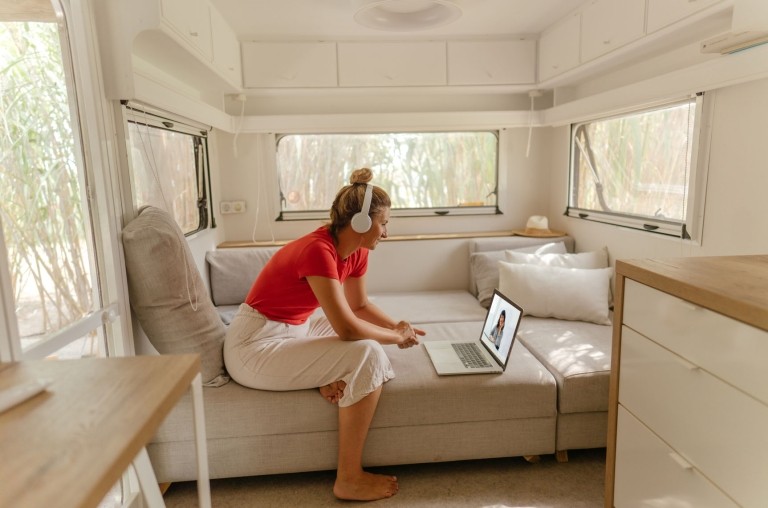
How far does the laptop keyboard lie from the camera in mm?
1980

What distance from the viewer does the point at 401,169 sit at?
354 cm

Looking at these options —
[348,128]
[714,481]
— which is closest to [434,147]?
[348,128]

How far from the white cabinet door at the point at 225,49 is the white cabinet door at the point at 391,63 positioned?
648 mm

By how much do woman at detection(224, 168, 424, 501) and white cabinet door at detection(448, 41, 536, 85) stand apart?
64.4 inches

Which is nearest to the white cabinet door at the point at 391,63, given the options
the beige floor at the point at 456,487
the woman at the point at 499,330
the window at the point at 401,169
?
the window at the point at 401,169

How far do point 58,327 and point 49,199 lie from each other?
15.7 inches

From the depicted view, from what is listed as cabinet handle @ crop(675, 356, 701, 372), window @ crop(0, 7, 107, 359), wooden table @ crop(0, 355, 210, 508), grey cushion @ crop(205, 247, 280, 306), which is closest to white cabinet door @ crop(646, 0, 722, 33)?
cabinet handle @ crop(675, 356, 701, 372)

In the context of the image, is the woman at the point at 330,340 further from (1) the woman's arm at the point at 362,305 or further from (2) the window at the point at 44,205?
(2) the window at the point at 44,205

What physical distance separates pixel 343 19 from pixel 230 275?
1.66m

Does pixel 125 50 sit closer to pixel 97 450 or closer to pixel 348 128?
pixel 97 450

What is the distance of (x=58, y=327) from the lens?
56.9 inches

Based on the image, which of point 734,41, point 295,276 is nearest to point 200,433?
point 295,276

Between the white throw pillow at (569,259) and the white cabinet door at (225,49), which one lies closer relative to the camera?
the white cabinet door at (225,49)

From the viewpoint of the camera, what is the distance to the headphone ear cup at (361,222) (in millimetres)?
1798
